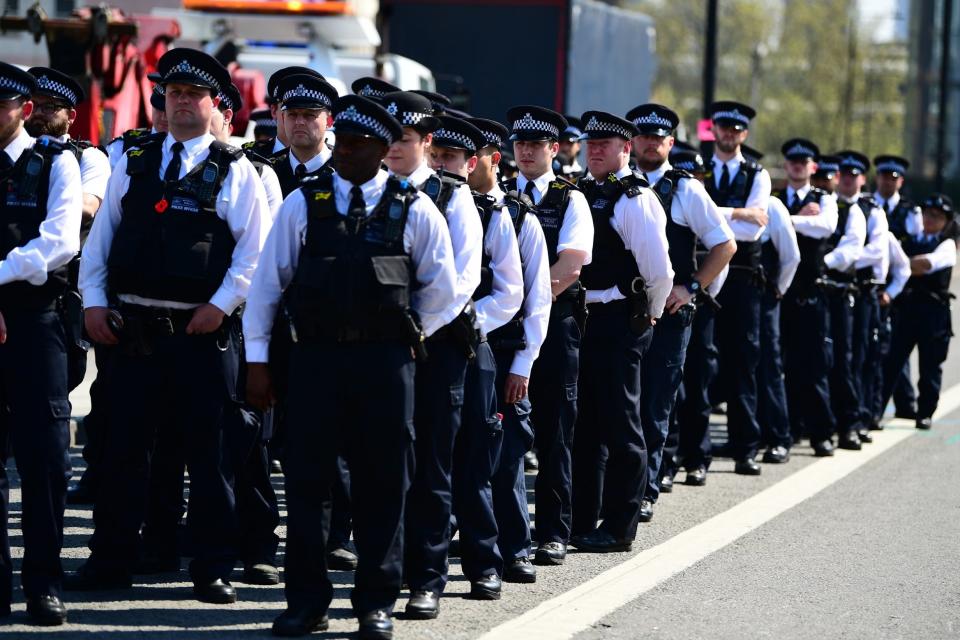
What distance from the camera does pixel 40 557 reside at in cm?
652

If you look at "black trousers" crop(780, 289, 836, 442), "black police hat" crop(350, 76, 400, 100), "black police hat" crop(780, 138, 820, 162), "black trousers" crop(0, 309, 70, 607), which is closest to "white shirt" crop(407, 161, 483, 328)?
"black trousers" crop(0, 309, 70, 607)

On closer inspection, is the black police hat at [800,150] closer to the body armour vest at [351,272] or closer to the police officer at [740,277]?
the police officer at [740,277]

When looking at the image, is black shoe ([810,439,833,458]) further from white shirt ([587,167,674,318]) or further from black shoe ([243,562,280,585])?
black shoe ([243,562,280,585])

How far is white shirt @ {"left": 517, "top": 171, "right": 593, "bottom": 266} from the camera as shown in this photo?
812cm

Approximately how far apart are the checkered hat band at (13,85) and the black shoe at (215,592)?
212 cm

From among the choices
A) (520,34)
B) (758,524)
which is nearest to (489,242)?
(758,524)

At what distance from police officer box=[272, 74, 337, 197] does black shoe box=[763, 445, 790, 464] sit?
4.48 metres

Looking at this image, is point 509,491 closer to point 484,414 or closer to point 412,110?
point 484,414

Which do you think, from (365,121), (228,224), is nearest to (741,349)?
(228,224)

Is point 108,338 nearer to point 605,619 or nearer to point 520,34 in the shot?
point 605,619

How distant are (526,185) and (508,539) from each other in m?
1.76

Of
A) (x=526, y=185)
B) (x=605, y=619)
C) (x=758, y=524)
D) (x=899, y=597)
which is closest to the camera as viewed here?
(x=605, y=619)

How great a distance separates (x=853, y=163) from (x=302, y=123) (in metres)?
6.15

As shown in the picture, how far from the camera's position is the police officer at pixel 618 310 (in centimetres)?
851
